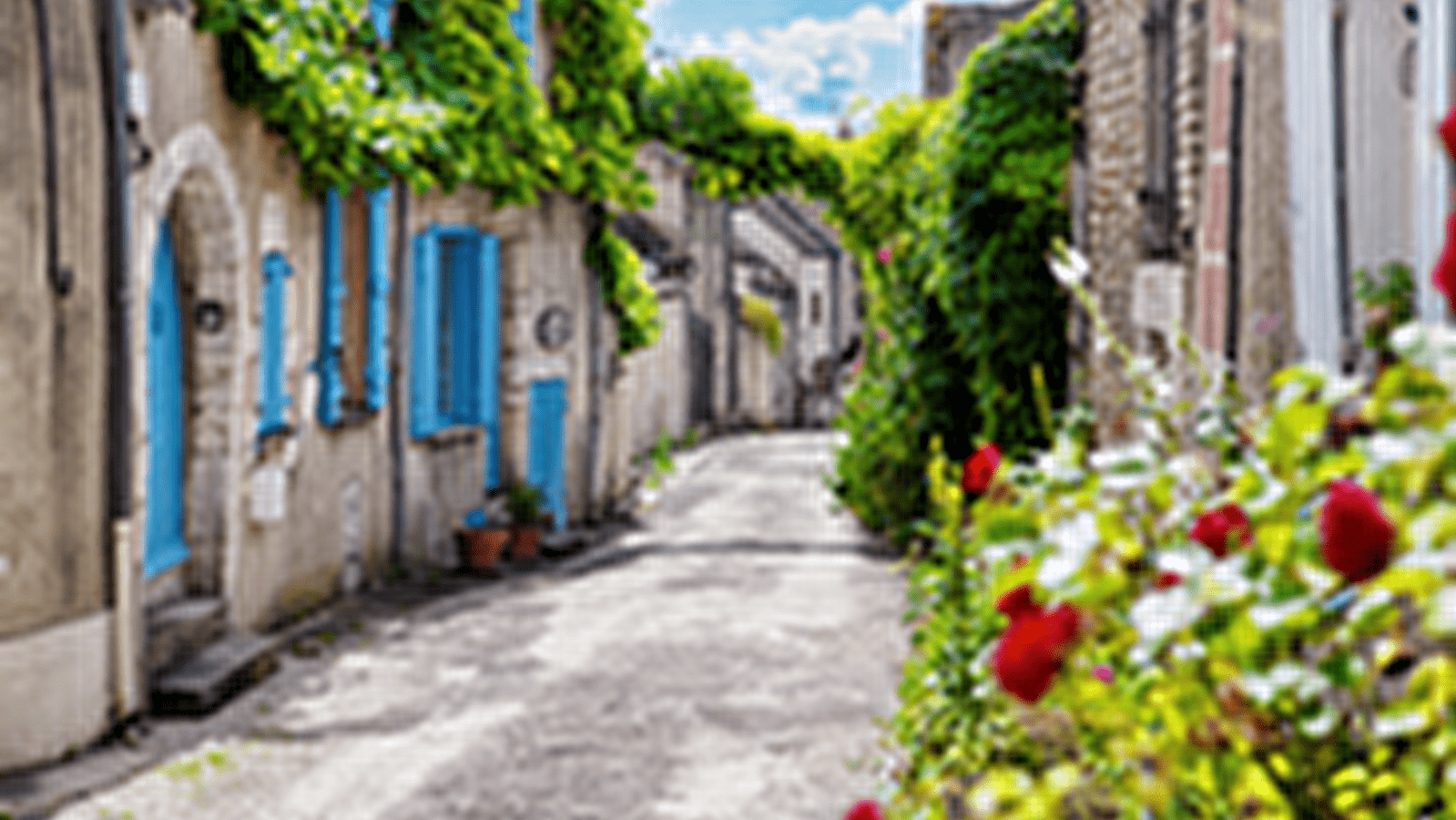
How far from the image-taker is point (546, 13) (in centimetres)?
1201

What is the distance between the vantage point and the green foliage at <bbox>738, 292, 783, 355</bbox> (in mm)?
27656

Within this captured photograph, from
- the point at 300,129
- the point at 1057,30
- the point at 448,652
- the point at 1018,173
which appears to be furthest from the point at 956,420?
the point at 300,129

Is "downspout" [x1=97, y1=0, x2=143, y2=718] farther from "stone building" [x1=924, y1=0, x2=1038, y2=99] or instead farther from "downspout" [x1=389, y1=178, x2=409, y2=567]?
"stone building" [x1=924, y1=0, x2=1038, y2=99]

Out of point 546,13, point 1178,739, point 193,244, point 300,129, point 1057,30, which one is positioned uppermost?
point 546,13

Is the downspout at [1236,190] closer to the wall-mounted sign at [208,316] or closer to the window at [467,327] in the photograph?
the wall-mounted sign at [208,316]

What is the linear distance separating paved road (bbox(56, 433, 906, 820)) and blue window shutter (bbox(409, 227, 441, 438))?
4.59 feet

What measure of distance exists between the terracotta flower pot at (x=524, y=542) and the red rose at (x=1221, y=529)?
30.2ft

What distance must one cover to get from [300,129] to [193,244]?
1035 millimetres

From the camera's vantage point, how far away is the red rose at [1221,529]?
2264 millimetres

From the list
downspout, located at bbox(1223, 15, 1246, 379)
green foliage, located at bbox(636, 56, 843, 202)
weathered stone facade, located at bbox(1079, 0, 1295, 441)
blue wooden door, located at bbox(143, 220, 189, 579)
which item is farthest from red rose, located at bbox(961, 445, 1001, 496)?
green foliage, located at bbox(636, 56, 843, 202)

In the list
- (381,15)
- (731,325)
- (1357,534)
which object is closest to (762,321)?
(731,325)

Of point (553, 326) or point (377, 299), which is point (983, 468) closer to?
point (377, 299)

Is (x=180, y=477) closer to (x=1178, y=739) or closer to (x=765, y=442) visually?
(x=1178, y=739)

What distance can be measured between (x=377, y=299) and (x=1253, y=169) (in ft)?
19.8
